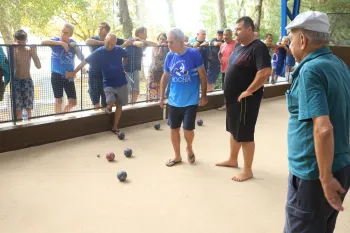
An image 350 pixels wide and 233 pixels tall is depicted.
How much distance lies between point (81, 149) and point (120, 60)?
1.49m

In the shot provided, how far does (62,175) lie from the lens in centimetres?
391

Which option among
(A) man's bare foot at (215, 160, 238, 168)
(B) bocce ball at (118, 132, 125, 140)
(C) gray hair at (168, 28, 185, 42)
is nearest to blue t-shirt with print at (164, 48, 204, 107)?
(C) gray hair at (168, 28, 185, 42)

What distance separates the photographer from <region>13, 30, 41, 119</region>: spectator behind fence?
15.6 feet

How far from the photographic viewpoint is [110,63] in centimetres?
531

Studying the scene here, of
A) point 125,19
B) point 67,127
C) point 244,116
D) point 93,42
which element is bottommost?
point 67,127

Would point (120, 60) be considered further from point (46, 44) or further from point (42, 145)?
point (42, 145)

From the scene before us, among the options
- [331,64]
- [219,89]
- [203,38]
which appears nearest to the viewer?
[331,64]

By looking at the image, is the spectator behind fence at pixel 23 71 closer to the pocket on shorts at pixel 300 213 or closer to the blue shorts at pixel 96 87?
the blue shorts at pixel 96 87

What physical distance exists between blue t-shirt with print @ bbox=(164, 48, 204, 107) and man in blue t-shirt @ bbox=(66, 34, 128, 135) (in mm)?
1440

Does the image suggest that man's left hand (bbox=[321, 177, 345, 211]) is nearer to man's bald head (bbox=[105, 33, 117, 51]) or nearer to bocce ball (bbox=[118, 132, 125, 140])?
bocce ball (bbox=[118, 132, 125, 140])

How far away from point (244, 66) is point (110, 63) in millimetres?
2407

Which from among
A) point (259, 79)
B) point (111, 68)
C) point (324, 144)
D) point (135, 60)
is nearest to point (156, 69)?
point (135, 60)

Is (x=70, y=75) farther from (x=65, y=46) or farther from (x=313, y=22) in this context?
(x=313, y=22)

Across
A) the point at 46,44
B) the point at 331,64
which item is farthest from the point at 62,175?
the point at 331,64
